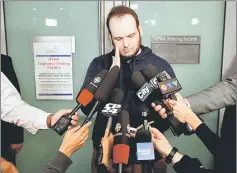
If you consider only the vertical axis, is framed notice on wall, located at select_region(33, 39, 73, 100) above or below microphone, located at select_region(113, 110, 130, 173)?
above

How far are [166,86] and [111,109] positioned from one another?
0.20 m

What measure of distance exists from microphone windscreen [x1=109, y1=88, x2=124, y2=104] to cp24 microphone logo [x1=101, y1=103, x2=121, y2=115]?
2 centimetres

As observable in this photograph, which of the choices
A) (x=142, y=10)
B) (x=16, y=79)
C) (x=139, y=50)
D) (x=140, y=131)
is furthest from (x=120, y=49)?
(x=16, y=79)

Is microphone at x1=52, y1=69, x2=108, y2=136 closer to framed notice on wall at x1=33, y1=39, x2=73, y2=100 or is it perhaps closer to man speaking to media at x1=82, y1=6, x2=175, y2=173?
man speaking to media at x1=82, y1=6, x2=175, y2=173

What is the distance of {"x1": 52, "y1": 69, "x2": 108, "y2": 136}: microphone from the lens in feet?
2.90

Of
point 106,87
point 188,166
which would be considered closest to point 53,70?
point 106,87

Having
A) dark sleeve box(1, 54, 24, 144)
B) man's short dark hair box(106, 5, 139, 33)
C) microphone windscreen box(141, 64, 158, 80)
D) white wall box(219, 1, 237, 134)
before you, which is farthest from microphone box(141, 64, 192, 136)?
dark sleeve box(1, 54, 24, 144)

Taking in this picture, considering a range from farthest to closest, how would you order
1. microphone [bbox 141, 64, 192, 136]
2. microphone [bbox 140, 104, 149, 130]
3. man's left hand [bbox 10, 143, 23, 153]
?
man's left hand [bbox 10, 143, 23, 153]
microphone [bbox 140, 104, 149, 130]
microphone [bbox 141, 64, 192, 136]

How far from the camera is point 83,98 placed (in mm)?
883

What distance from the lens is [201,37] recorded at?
1070 millimetres

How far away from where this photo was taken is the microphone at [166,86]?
0.87 m

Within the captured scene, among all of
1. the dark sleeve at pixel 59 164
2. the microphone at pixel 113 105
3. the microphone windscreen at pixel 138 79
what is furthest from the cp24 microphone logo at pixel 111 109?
the dark sleeve at pixel 59 164

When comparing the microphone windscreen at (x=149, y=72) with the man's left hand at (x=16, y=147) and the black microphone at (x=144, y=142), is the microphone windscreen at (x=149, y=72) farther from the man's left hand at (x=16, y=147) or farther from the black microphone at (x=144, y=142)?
the man's left hand at (x=16, y=147)

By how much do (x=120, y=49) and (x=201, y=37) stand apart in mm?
340
